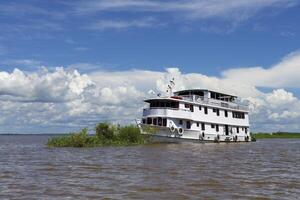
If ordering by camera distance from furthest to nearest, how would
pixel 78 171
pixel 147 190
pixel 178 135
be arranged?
pixel 178 135, pixel 78 171, pixel 147 190

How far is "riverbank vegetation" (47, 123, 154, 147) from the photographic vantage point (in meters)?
45.9

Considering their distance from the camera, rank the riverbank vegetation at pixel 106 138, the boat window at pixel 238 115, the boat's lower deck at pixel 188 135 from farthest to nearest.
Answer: the boat window at pixel 238 115, the boat's lower deck at pixel 188 135, the riverbank vegetation at pixel 106 138

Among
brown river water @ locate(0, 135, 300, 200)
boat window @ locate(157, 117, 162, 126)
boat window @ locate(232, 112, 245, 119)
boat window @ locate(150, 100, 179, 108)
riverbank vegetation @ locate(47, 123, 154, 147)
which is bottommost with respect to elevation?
brown river water @ locate(0, 135, 300, 200)

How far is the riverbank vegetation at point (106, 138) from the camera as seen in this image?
45.9m

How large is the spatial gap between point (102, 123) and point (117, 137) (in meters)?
2.49

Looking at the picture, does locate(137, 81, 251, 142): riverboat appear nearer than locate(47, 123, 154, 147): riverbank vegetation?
No

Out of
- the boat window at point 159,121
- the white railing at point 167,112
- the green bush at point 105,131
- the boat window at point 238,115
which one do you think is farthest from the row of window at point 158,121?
the boat window at point 238,115

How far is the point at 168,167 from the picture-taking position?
981 inches

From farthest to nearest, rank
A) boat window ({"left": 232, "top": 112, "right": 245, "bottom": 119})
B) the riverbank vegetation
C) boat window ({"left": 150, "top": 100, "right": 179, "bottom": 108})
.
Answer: boat window ({"left": 232, "top": 112, "right": 245, "bottom": 119})
boat window ({"left": 150, "top": 100, "right": 179, "bottom": 108})
the riverbank vegetation

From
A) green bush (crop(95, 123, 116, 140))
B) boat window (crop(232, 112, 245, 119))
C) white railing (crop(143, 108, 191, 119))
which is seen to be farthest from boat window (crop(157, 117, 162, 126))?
boat window (crop(232, 112, 245, 119))

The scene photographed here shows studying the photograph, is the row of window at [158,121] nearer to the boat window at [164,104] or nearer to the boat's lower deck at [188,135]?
the boat's lower deck at [188,135]

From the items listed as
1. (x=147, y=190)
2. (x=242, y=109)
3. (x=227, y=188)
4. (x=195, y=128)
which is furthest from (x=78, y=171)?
(x=242, y=109)

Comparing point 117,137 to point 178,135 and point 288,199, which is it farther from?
point 288,199

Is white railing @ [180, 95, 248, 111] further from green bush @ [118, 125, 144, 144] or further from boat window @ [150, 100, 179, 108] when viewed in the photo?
Answer: green bush @ [118, 125, 144, 144]
